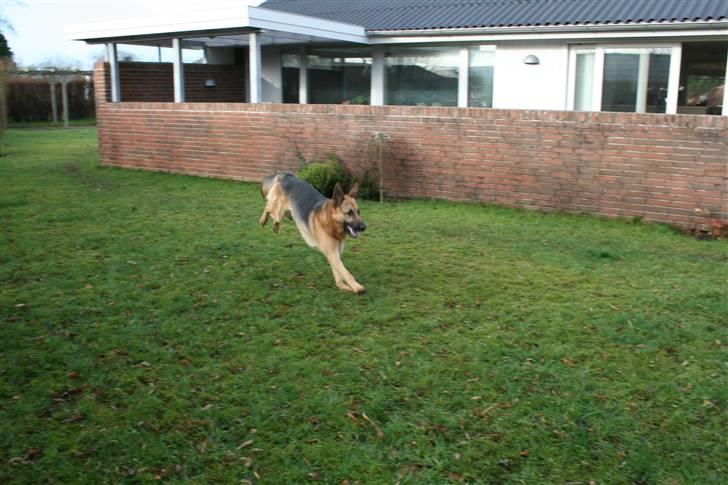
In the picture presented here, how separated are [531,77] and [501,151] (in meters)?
4.71

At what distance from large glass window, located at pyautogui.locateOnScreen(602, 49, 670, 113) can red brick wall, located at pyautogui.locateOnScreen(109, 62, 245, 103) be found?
1024 cm

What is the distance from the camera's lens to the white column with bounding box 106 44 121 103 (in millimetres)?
16031

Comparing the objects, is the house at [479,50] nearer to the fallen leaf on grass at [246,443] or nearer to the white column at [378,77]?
the white column at [378,77]

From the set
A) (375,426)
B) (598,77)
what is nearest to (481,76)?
(598,77)

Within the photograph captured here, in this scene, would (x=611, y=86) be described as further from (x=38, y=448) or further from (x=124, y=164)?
(x=38, y=448)

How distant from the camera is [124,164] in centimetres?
1552

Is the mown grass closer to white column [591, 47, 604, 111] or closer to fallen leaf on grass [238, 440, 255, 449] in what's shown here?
white column [591, 47, 604, 111]

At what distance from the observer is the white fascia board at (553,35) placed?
12.2 m

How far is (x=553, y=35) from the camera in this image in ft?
44.5

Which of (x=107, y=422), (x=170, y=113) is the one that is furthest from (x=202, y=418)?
(x=170, y=113)

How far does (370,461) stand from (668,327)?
2989 mm

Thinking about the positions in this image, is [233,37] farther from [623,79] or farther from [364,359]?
[364,359]

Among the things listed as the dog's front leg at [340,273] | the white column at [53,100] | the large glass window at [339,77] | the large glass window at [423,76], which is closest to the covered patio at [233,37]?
the large glass window at [339,77]

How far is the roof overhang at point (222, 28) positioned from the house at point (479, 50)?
28 millimetres
